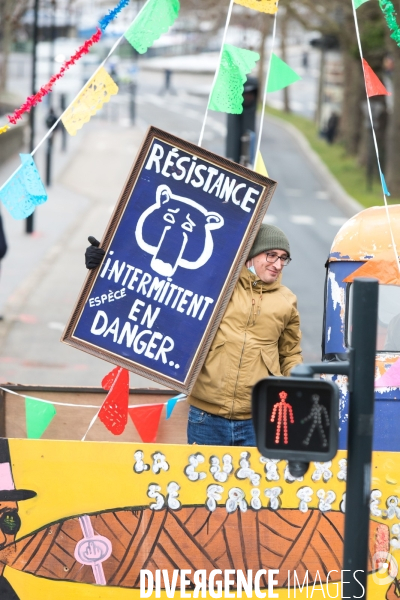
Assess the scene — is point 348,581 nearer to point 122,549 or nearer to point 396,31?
point 122,549

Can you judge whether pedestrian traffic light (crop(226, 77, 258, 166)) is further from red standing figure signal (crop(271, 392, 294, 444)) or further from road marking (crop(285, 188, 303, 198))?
road marking (crop(285, 188, 303, 198))

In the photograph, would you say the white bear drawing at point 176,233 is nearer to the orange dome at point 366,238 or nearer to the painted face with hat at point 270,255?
the painted face with hat at point 270,255

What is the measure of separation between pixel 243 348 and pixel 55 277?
12152 mm

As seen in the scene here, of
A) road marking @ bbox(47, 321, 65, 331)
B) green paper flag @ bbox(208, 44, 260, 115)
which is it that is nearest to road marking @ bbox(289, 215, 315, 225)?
road marking @ bbox(47, 321, 65, 331)

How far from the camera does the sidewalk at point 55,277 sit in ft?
38.0

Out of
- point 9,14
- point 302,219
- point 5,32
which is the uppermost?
point 5,32

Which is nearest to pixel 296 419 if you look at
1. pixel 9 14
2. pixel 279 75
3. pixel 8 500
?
pixel 8 500

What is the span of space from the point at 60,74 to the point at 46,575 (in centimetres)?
A: 265

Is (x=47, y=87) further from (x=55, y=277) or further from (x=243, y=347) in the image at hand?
(x=55, y=277)

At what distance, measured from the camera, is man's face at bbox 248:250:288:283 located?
536 cm

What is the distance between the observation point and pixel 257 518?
4.69 m

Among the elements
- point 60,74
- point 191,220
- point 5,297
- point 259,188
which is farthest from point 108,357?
point 5,297

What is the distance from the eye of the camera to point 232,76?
580cm

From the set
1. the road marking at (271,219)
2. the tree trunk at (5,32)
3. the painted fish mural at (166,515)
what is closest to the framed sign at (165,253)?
the painted fish mural at (166,515)
